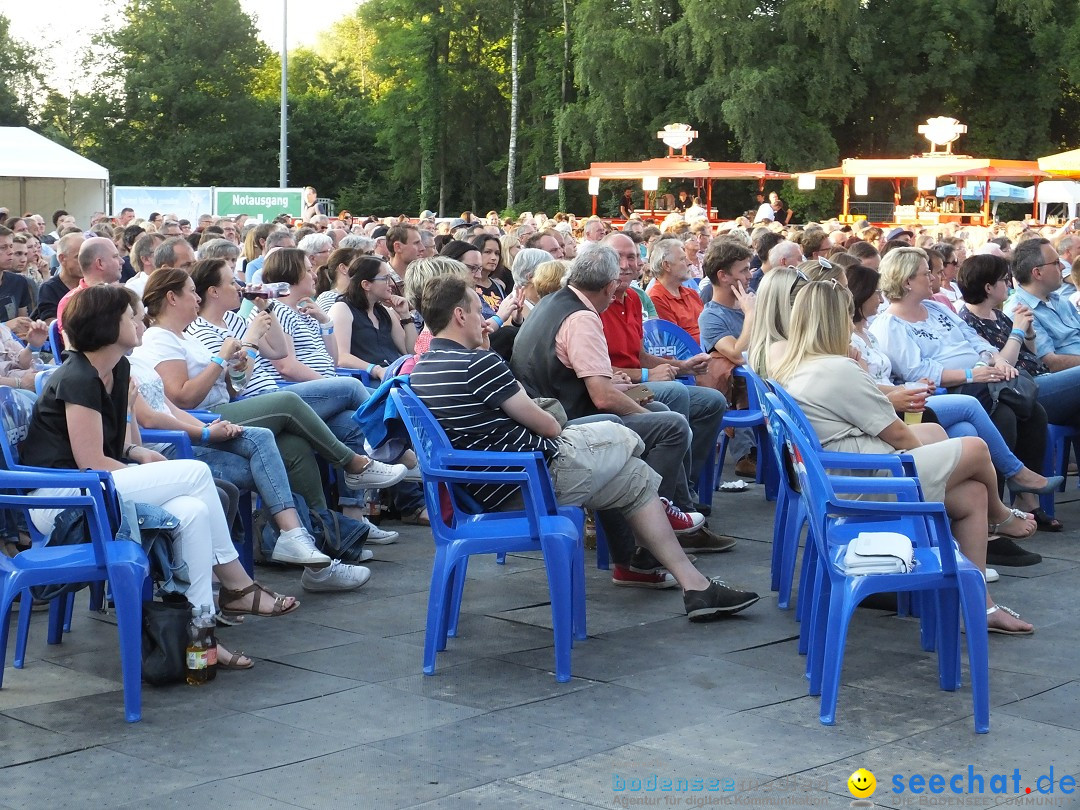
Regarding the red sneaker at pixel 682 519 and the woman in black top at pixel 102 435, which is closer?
the woman in black top at pixel 102 435

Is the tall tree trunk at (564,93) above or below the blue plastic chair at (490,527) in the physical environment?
above

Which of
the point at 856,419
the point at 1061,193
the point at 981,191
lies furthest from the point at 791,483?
the point at 981,191

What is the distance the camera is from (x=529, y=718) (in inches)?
159

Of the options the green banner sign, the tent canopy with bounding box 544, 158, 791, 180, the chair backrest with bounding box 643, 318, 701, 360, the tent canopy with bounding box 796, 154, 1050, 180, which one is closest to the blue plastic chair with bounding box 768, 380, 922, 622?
the chair backrest with bounding box 643, 318, 701, 360

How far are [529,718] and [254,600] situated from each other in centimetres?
150

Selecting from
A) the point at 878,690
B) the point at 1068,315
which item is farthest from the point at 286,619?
the point at 1068,315

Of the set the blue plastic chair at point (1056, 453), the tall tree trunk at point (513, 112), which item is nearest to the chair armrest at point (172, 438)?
the blue plastic chair at point (1056, 453)

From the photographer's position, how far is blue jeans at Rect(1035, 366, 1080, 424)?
708 centimetres

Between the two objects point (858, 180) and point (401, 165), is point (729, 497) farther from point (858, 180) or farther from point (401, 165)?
Result: point (401, 165)

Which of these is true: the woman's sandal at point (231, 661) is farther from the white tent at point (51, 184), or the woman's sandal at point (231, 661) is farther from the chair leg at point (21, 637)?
the white tent at point (51, 184)

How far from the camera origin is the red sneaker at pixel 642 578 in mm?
5586

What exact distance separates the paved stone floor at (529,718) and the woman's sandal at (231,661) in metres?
0.09

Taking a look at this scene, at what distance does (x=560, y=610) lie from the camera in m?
4.36

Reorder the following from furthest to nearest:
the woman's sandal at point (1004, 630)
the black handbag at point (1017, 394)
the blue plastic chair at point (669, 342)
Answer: the blue plastic chair at point (669, 342), the black handbag at point (1017, 394), the woman's sandal at point (1004, 630)
